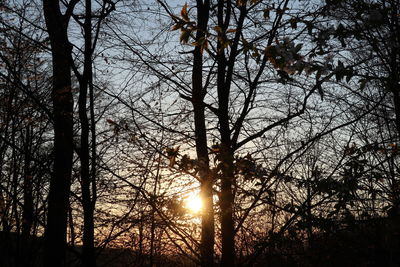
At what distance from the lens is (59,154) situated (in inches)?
248

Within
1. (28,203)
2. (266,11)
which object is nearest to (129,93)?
(266,11)

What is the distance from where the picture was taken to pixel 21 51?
6113mm

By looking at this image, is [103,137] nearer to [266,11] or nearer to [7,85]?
[7,85]

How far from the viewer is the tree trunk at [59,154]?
5773mm

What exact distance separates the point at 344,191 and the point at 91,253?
123 inches

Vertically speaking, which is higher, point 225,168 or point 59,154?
point 59,154

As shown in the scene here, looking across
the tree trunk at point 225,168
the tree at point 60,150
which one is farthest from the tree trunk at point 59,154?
the tree trunk at point 225,168

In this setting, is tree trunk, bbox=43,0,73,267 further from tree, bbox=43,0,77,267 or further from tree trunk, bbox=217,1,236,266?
tree trunk, bbox=217,1,236,266

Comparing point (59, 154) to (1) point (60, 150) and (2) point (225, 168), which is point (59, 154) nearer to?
(1) point (60, 150)

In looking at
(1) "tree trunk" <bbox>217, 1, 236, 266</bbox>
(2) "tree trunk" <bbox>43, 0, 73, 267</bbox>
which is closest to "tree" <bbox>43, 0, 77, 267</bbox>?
(2) "tree trunk" <bbox>43, 0, 73, 267</bbox>

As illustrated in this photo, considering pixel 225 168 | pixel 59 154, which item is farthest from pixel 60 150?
pixel 225 168

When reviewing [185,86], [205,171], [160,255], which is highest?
[185,86]

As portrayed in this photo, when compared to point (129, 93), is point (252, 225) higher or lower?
lower

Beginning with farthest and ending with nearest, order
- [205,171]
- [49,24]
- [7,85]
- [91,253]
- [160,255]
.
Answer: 1. [160,255]
2. [49,24]
3. [7,85]
4. [91,253]
5. [205,171]
